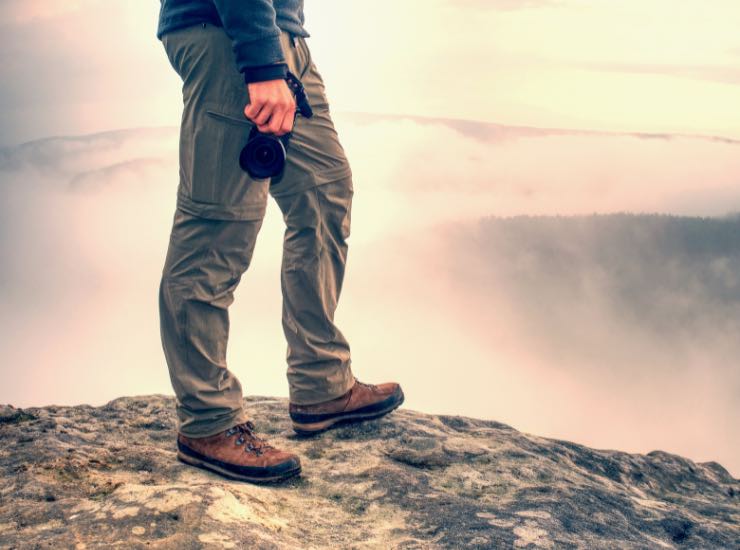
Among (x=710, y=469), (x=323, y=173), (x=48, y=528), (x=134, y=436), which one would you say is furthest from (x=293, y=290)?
(x=710, y=469)

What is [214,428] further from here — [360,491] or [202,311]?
[360,491]

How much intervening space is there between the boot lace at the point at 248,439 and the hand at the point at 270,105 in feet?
3.67

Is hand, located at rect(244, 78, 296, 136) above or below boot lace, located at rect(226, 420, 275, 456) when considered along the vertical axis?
above

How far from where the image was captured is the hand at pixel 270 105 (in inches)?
116

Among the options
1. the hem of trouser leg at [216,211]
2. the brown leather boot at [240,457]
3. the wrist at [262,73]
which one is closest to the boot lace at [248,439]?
the brown leather boot at [240,457]

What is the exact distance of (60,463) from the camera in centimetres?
327

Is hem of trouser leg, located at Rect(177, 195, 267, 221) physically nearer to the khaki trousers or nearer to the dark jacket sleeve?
the khaki trousers

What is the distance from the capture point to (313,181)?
11.7ft

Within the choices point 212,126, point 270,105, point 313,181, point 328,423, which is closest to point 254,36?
point 270,105

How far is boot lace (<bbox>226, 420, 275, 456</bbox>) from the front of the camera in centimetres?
337

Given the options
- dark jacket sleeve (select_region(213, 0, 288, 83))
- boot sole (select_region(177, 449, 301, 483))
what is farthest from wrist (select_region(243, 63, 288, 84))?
boot sole (select_region(177, 449, 301, 483))

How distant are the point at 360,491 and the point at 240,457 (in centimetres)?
46

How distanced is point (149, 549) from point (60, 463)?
35.5 inches

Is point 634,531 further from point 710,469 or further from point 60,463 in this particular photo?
point 60,463
